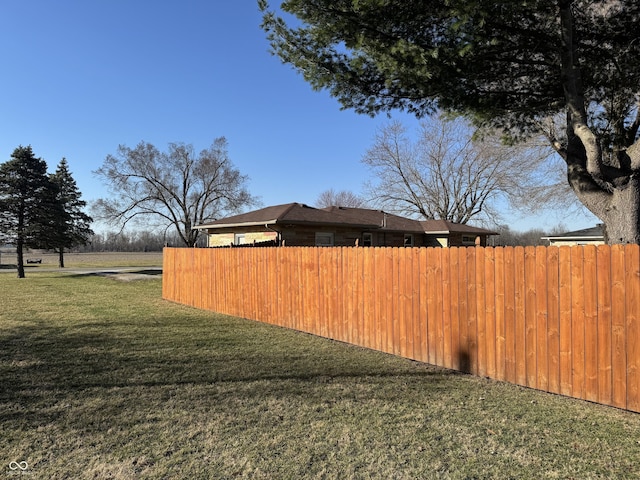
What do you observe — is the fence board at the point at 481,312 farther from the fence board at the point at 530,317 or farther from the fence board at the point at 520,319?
the fence board at the point at 530,317

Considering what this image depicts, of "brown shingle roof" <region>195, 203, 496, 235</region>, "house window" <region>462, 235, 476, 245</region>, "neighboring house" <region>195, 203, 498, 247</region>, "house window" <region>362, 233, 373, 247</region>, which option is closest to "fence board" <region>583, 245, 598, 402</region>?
"neighboring house" <region>195, 203, 498, 247</region>

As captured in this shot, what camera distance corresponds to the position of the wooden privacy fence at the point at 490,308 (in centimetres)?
425

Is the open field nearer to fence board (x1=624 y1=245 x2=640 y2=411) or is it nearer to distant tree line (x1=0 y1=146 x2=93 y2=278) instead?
distant tree line (x1=0 y1=146 x2=93 y2=278)

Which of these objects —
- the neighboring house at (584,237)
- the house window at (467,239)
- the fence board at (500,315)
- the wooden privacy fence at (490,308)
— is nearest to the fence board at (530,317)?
the wooden privacy fence at (490,308)

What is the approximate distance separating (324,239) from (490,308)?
551 inches

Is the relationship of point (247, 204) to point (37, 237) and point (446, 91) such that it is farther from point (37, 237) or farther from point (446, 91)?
point (446, 91)

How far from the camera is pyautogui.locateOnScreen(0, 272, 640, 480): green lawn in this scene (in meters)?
3.12

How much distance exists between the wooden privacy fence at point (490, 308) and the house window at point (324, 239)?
32.4 ft

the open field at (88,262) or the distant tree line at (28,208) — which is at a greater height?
the distant tree line at (28,208)

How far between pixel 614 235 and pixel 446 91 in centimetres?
321

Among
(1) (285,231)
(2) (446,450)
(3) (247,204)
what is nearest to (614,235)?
(2) (446,450)

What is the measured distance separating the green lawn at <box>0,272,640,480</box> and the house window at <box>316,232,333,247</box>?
12.1 metres

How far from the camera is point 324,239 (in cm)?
1912

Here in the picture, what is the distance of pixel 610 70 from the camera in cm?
702
